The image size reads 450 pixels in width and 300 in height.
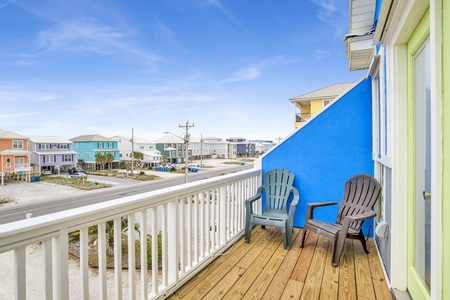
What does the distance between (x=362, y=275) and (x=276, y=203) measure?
1.29 metres

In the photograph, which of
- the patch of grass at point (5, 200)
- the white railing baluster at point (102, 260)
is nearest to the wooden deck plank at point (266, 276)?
the white railing baluster at point (102, 260)

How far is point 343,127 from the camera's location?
128 inches

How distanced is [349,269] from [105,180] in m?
4.27

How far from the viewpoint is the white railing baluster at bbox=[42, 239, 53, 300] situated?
1.07 m

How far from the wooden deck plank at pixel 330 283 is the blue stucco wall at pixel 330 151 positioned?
42.3 inches

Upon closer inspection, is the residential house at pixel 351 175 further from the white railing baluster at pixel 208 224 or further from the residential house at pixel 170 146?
the residential house at pixel 170 146

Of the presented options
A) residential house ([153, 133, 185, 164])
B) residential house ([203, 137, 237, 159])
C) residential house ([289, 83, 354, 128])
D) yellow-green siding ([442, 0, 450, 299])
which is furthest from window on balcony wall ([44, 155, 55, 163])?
residential house ([203, 137, 237, 159])

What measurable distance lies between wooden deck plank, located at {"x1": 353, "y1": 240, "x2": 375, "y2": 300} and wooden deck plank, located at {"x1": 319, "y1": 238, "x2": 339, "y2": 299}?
0.54 ft

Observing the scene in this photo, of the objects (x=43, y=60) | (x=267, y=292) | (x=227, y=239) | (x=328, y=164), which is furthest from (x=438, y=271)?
(x=43, y=60)

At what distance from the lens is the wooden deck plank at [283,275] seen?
1951 mm

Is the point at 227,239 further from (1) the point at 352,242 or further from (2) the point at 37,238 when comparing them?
(2) the point at 37,238

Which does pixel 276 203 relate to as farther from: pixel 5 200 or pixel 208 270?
pixel 5 200

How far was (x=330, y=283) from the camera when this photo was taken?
210cm

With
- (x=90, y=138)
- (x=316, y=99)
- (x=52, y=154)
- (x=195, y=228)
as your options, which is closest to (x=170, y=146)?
(x=316, y=99)
